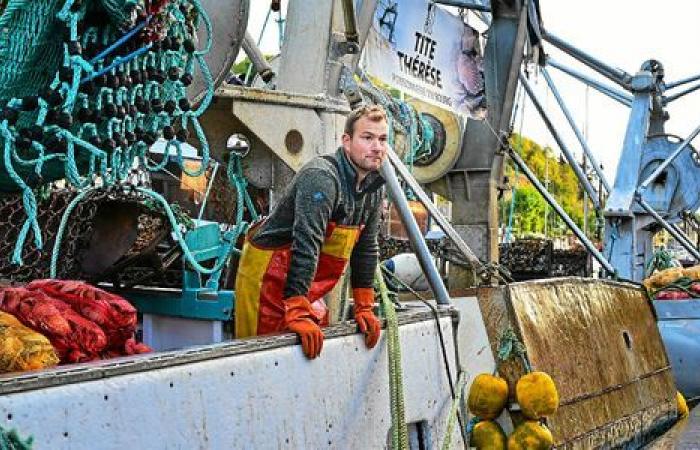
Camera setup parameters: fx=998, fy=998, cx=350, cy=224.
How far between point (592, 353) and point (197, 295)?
3115mm

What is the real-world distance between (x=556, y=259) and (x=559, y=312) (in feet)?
27.0

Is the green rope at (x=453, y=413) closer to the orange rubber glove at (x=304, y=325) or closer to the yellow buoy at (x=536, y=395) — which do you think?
the yellow buoy at (x=536, y=395)

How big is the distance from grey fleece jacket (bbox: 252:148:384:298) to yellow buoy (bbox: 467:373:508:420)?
151 cm

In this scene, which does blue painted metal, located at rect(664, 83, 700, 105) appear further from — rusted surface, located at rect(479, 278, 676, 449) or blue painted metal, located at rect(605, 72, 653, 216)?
rusted surface, located at rect(479, 278, 676, 449)

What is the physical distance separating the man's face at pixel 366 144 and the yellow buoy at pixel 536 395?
210 centimetres

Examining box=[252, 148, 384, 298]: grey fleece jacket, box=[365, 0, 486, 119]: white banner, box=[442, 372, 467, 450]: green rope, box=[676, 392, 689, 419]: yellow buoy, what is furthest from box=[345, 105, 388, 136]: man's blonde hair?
box=[676, 392, 689, 419]: yellow buoy

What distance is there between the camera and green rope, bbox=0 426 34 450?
2.63 metres

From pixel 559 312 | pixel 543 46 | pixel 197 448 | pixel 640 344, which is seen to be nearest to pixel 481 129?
pixel 543 46

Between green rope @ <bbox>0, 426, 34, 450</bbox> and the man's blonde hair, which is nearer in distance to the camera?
green rope @ <bbox>0, 426, 34, 450</bbox>

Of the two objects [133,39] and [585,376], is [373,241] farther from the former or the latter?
[585,376]

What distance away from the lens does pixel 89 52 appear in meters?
3.78

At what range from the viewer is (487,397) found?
5.95m

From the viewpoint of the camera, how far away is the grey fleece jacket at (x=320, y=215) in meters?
4.27

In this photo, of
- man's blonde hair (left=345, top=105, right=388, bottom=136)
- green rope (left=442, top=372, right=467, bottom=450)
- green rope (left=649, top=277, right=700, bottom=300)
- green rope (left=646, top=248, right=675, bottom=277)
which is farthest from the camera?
green rope (left=646, top=248, right=675, bottom=277)
